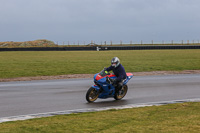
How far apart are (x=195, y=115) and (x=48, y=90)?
25.5ft

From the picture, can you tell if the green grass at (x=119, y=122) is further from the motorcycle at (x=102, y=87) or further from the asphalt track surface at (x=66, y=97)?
the motorcycle at (x=102, y=87)

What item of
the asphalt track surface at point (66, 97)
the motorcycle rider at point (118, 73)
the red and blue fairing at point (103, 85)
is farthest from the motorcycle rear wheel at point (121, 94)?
the motorcycle rider at point (118, 73)

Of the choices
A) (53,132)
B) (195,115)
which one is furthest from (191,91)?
(53,132)

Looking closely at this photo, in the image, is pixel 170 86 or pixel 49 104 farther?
pixel 170 86

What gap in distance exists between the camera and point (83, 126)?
7918 millimetres

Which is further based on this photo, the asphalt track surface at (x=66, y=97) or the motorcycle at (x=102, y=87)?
the motorcycle at (x=102, y=87)

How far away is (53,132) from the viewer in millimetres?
7328

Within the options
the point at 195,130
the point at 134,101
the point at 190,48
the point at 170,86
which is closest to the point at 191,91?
the point at 170,86

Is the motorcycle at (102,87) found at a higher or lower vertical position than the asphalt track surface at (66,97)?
higher

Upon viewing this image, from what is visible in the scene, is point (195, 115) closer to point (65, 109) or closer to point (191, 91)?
point (65, 109)

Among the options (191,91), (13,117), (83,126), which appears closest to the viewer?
(83,126)

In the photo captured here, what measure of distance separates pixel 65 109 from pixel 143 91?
17.1ft

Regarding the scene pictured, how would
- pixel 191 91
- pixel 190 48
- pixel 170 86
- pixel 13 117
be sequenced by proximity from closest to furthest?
pixel 13 117 < pixel 191 91 < pixel 170 86 < pixel 190 48

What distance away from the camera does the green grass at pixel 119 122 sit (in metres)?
7.52
